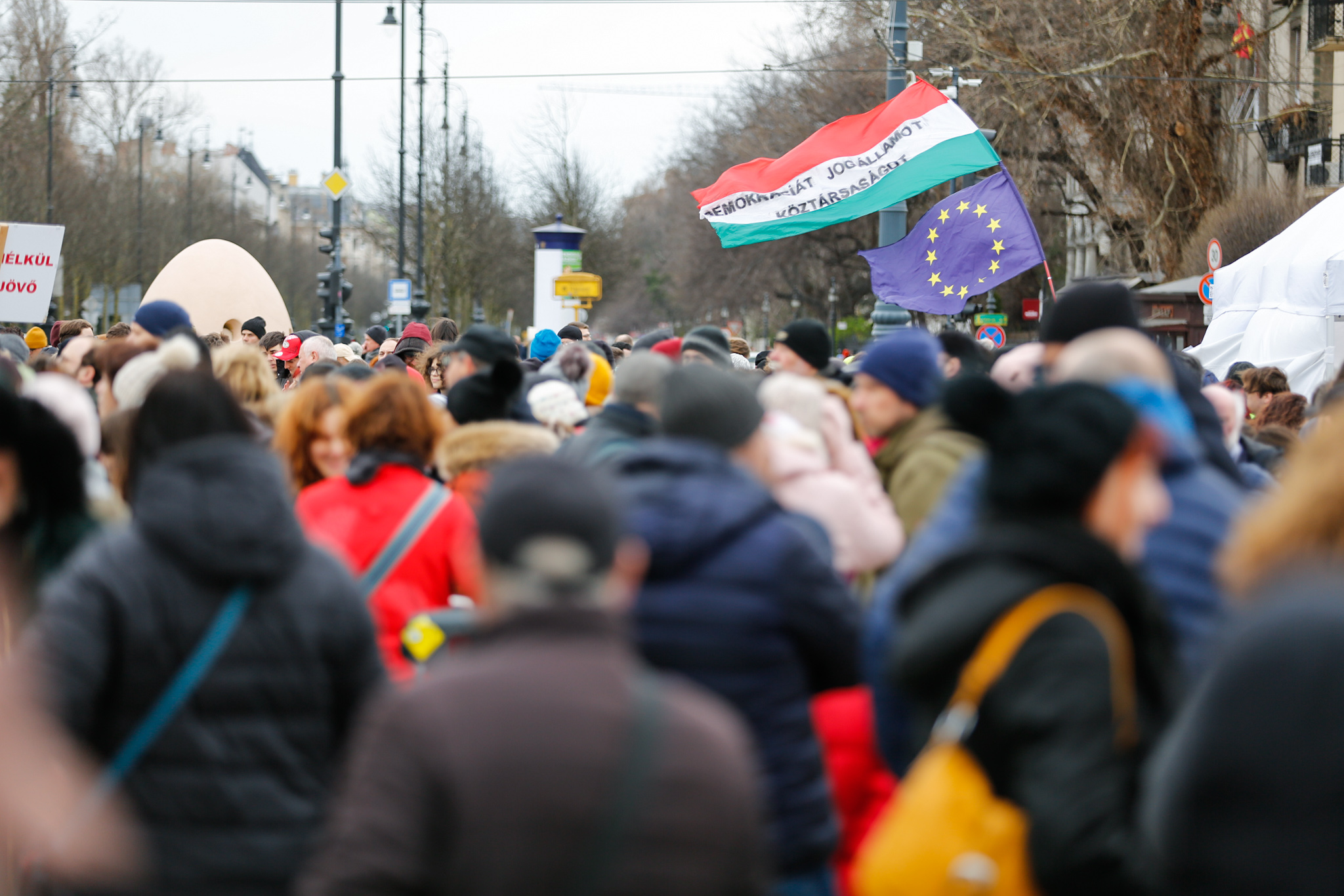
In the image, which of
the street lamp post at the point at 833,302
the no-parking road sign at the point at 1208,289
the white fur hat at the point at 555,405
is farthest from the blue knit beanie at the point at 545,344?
the street lamp post at the point at 833,302

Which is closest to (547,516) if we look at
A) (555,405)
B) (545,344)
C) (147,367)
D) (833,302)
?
(147,367)

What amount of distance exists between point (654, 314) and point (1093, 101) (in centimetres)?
6226

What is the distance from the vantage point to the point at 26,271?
16484 millimetres

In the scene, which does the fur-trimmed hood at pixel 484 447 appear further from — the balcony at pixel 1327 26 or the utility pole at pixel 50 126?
the utility pole at pixel 50 126

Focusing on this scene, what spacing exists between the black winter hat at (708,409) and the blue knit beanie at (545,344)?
24.4ft

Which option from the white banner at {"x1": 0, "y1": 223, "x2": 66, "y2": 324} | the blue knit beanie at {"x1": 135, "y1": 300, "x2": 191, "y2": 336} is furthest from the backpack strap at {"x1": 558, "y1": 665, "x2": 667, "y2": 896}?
the white banner at {"x1": 0, "y1": 223, "x2": 66, "y2": 324}

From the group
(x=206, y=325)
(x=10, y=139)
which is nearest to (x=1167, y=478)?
(x=206, y=325)

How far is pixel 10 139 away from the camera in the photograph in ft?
115

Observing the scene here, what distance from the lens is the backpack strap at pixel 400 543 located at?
4.34m

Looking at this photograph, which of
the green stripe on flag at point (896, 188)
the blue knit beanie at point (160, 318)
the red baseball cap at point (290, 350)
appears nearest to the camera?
the blue knit beanie at point (160, 318)

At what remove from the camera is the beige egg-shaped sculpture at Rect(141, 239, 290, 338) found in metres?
20.5

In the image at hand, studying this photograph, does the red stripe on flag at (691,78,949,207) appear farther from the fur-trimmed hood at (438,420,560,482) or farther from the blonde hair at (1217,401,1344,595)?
the blonde hair at (1217,401,1344,595)

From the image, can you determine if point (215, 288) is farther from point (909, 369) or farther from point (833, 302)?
point (833, 302)

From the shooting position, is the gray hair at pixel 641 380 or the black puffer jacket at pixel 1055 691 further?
the gray hair at pixel 641 380
